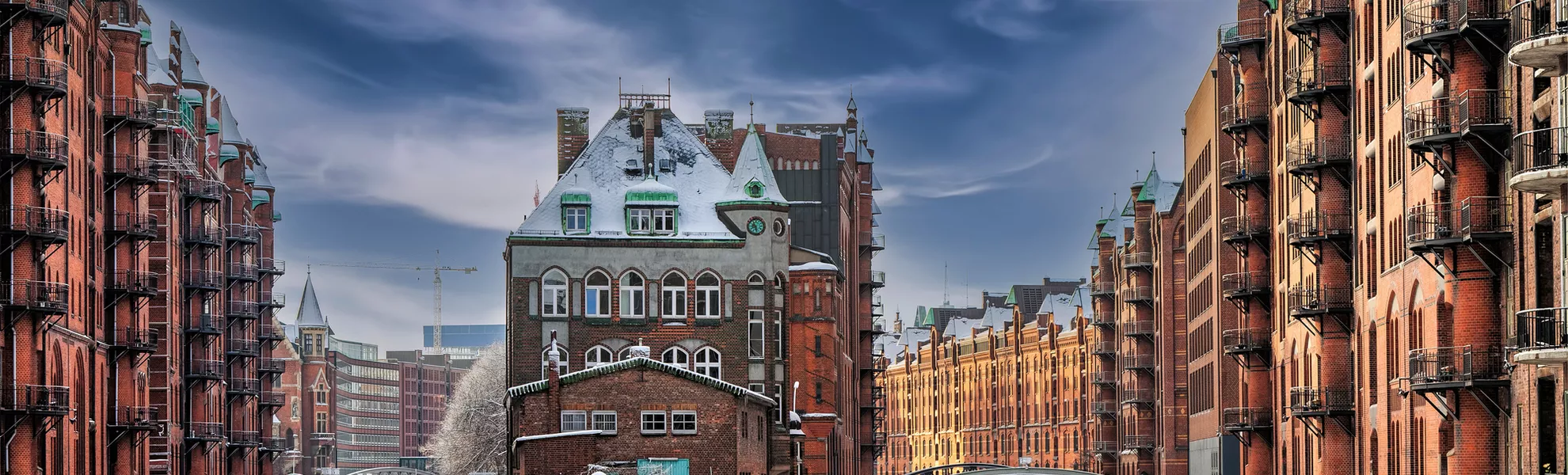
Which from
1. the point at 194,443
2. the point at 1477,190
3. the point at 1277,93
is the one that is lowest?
the point at 194,443

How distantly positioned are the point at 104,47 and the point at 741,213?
107 feet

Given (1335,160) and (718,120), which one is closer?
(1335,160)

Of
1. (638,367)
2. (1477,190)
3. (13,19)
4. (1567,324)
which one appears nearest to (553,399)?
(638,367)

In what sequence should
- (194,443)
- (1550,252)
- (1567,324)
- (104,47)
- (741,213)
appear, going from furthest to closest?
1. (741,213)
2. (194,443)
3. (104,47)
4. (1550,252)
5. (1567,324)

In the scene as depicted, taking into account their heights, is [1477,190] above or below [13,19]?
below

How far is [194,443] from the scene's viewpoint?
314 feet

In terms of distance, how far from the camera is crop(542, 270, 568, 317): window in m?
100

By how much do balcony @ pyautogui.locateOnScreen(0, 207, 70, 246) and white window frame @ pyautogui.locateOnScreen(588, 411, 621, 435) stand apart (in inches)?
928

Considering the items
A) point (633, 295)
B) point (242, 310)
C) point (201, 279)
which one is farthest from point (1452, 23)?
point (242, 310)

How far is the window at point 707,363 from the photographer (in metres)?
102

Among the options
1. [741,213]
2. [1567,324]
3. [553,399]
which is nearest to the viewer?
[1567,324]

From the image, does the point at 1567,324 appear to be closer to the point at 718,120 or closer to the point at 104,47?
the point at 104,47

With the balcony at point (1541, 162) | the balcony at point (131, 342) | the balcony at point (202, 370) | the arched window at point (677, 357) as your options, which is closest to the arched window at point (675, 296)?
the arched window at point (677, 357)

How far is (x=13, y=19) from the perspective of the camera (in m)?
64.6
